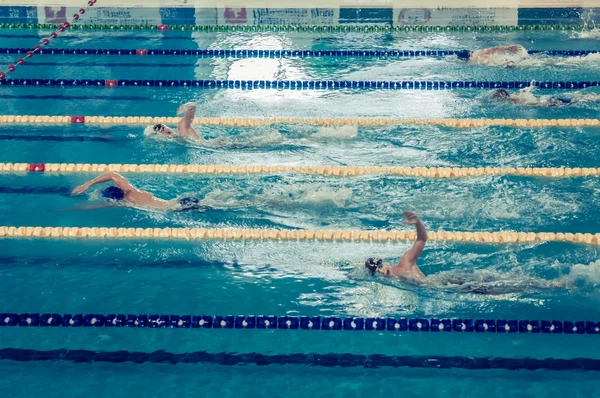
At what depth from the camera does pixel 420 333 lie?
4.66 meters

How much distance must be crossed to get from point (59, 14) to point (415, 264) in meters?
8.43

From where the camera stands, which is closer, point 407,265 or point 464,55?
point 407,265

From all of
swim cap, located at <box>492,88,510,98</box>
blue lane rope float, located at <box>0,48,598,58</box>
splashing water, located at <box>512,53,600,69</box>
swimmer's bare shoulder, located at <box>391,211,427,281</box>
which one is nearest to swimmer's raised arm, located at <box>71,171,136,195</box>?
swimmer's bare shoulder, located at <box>391,211,427,281</box>

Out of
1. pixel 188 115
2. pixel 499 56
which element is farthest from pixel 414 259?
pixel 499 56

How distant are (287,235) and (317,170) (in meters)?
1.12

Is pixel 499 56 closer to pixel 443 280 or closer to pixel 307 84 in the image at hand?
pixel 307 84

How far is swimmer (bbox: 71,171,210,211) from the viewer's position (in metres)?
6.06

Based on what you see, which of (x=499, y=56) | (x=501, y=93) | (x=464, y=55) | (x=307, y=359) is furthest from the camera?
(x=464, y=55)

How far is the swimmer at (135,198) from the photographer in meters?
6.06

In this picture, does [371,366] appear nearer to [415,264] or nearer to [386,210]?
[415,264]

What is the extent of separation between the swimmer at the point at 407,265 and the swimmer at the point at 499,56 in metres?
4.88

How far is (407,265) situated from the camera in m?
5.05

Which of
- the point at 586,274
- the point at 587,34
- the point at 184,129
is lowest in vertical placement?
the point at 586,274

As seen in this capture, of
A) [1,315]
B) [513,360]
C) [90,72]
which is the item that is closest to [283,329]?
[513,360]
